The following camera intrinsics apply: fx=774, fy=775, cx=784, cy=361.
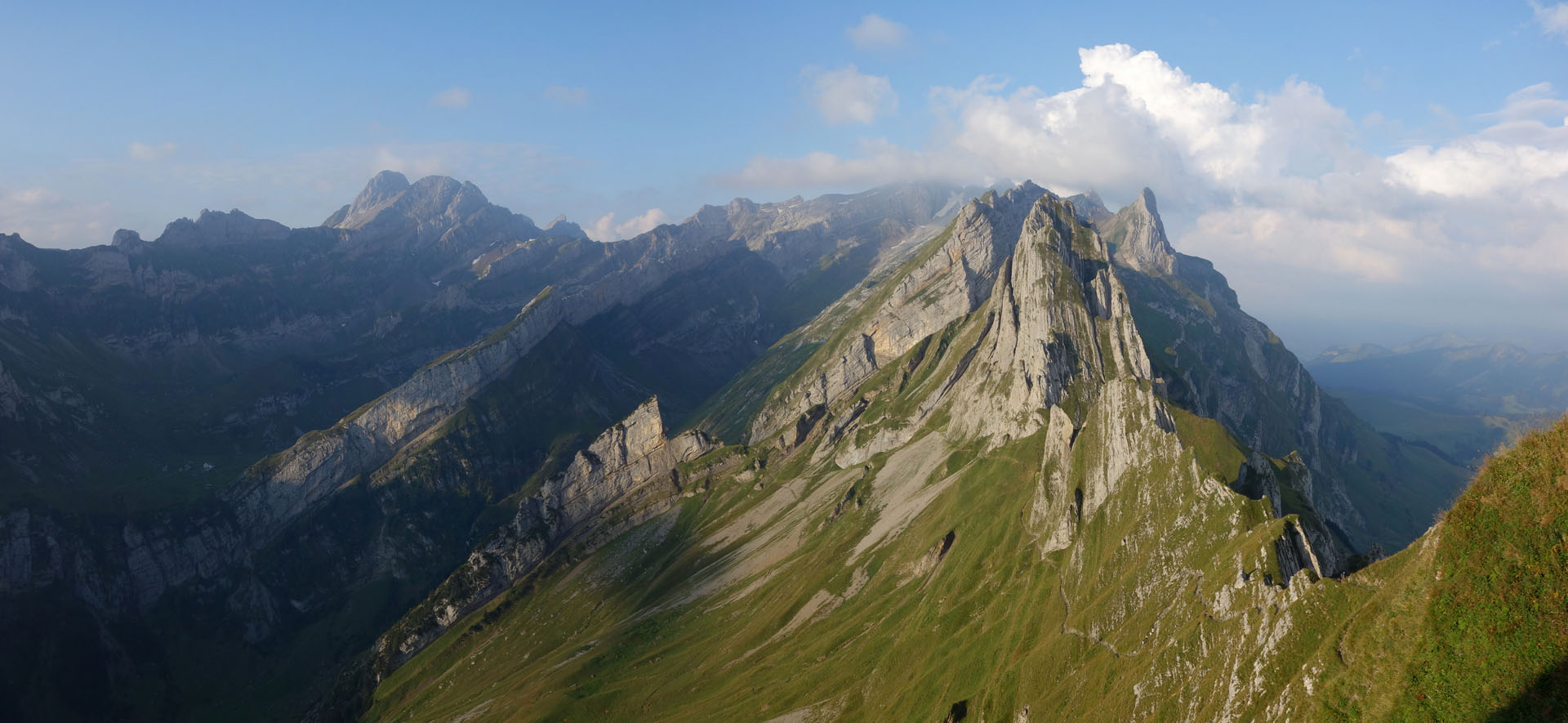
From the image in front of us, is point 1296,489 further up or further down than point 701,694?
further up

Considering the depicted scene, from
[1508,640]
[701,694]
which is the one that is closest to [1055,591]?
[701,694]

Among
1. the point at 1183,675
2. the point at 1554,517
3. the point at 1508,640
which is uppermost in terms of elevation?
the point at 1554,517

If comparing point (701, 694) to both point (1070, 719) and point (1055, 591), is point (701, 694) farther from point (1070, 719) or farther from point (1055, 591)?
point (1070, 719)

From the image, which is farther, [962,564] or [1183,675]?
[962,564]

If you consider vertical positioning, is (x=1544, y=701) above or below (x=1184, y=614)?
above

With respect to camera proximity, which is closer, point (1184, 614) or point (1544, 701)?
point (1544, 701)

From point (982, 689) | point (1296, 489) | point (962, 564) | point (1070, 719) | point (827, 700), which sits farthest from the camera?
point (962, 564)

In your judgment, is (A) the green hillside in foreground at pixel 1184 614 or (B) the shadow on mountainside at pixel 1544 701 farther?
(A) the green hillside in foreground at pixel 1184 614

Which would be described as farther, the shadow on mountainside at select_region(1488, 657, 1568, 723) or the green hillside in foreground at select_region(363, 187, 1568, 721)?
the green hillside in foreground at select_region(363, 187, 1568, 721)
